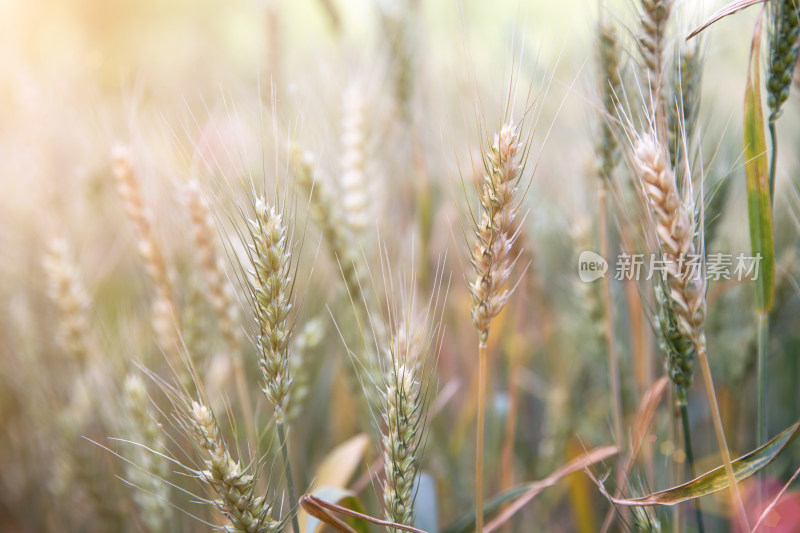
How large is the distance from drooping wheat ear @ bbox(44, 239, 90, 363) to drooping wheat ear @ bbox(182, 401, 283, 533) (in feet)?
1.57

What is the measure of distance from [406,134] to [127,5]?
6001 millimetres

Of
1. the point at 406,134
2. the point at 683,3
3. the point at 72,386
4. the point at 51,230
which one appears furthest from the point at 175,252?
the point at 683,3

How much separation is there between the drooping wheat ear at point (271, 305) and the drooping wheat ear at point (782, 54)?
530 millimetres

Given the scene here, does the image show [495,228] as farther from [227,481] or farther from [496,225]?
[227,481]

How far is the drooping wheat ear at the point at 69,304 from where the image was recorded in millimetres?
877

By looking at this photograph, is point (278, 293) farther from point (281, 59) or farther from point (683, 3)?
point (281, 59)

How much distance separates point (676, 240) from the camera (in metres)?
0.46

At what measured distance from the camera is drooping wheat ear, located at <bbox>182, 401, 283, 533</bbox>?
50cm

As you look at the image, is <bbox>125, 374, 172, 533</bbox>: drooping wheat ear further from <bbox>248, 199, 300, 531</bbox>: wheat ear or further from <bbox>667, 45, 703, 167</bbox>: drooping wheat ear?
<bbox>667, 45, 703, 167</bbox>: drooping wheat ear

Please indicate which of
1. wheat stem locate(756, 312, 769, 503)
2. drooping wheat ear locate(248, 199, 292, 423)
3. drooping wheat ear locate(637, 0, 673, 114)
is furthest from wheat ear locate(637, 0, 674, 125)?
drooping wheat ear locate(248, 199, 292, 423)

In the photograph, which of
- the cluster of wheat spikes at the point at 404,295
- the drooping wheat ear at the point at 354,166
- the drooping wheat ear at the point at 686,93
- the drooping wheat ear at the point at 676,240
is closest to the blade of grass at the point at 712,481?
the cluster of wheat spikes at the point at 404,295

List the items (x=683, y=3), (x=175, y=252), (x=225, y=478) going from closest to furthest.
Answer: (x=225, y=478), (x=683, y=3), (x=175, y=252)

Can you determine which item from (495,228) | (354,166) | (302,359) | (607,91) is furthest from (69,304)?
(607,91)

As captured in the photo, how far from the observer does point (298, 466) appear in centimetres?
99
